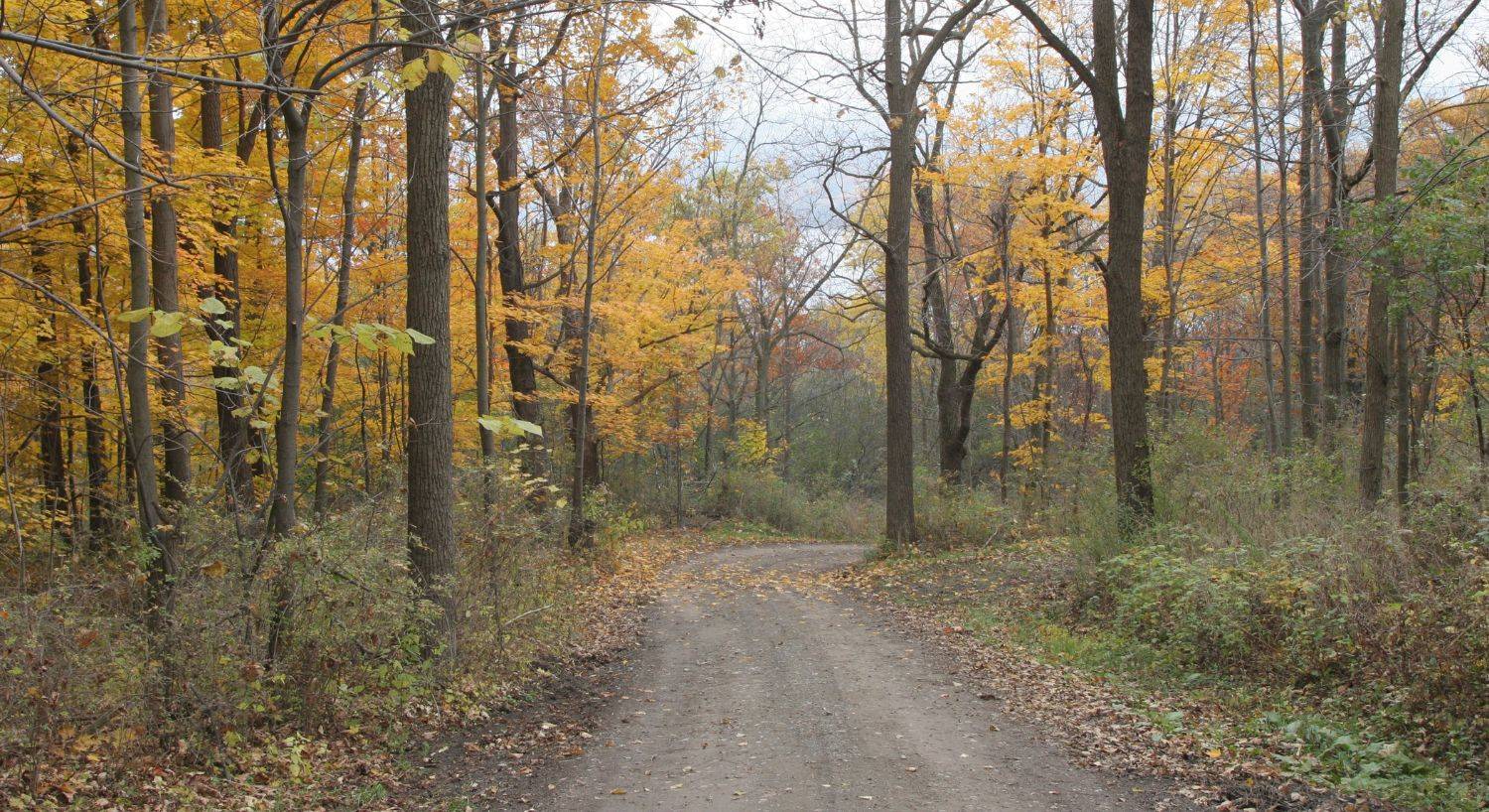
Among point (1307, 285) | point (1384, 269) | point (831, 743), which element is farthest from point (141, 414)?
point (1307, 285)

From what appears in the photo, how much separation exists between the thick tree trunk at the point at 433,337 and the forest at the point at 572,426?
0.04 m

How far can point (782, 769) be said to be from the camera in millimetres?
5664

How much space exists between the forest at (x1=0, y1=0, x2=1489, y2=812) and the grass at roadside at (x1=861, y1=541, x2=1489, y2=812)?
0.04 m

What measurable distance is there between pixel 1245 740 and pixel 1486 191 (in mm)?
5584

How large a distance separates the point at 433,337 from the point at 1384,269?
9.85 meters

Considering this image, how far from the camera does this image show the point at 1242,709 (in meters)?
6.30

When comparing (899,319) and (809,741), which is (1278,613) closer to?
(809,741)

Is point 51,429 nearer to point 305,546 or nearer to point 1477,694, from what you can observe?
point 305,546

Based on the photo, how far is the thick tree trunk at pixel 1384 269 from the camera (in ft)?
32.9

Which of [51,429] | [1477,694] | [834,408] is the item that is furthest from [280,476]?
[834,408]

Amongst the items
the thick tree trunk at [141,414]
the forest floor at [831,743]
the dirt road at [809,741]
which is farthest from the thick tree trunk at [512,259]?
the thick tree trunk at [141,414]

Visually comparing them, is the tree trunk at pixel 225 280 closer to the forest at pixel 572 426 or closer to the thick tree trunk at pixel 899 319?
the forest at pixel 572 426

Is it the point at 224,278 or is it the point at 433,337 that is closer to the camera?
the point at 433,337

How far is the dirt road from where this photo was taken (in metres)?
5.18
